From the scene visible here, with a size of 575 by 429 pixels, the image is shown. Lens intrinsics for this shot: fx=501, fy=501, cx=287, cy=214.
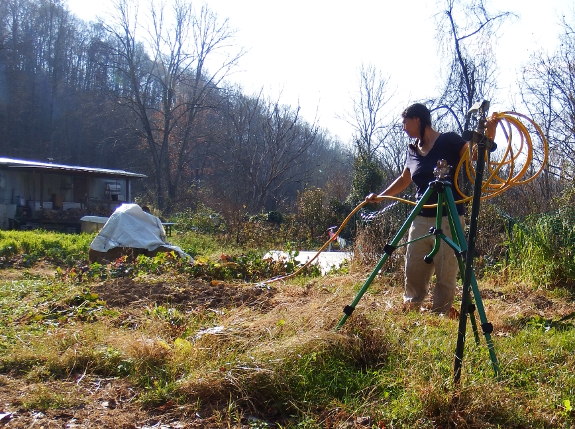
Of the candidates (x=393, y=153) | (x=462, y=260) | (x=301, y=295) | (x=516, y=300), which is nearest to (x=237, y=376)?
(x=462, y=260)

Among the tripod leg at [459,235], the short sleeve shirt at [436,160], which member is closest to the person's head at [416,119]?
the short sleeve shirt at [436,160]

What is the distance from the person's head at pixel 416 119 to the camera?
12.2 ft

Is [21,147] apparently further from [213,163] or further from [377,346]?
[377,346]

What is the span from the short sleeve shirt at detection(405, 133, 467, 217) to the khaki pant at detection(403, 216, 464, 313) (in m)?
0.14

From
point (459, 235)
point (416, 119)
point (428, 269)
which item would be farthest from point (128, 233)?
point (459, 235)

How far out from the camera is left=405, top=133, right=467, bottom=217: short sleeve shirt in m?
3.70

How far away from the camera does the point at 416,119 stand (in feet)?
12.3

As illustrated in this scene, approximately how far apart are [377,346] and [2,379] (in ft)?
7.15

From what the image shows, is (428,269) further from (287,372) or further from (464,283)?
(287,372)

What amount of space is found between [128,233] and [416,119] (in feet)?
21.3

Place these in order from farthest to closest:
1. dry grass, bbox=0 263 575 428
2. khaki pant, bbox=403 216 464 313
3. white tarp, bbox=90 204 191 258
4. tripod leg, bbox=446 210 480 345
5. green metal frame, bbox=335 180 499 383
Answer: white tarp, bbox=90 204 191 258 < khaki pant, bbox=403 216 464 313 < tripod leg, bbox=446 210 480 345 < green metal frame, bbox=335 180 499 383 < dry grass, bbox=0 263 575 428

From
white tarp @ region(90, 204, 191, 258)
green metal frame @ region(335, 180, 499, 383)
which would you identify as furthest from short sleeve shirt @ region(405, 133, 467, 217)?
white tarp @ region(90, 204, 191, 258)

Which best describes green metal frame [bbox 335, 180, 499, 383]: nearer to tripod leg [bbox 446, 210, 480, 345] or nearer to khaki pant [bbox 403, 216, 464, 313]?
tripod leg [bbox 446, 210, 480, 345]

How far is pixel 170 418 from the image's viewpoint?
7.98 feet
